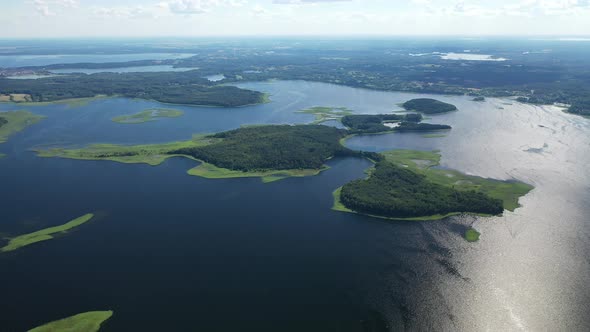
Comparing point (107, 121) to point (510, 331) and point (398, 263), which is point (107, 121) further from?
point (510, 331)

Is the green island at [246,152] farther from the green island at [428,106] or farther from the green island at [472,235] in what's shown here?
the green island at [428,106]

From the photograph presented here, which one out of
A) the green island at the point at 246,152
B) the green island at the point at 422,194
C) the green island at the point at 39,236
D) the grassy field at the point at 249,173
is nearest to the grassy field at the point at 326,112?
the green island at the point at 246,152

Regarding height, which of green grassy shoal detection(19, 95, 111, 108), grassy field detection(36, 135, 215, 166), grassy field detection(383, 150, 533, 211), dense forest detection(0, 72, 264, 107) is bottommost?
grassy field detection(383, 150, 533, 211)

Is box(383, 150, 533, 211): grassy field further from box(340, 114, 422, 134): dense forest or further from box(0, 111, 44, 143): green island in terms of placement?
box(0, 111, 44, 143): green island

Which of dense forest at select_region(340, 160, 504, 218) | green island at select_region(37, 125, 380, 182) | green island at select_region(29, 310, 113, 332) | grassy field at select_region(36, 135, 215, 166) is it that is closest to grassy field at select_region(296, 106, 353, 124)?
green island at select_region(37, 125, 380, 182)

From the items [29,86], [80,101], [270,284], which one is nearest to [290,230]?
[270,284]

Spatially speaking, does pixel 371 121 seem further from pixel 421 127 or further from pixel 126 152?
pixel 126 152

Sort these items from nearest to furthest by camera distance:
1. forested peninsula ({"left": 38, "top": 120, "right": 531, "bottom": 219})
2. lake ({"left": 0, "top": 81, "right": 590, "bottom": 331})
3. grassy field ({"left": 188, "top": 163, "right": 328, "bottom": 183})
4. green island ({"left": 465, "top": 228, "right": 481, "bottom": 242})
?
lake ({"left": 0, "top": 81, "right": 590, "bottom": 331}) → green island ({"left": 465, "top": 228, "right": 481, "bottom": 242}) → forested peninsula ({"left": 38, "top": 120, "right": 531, "bottom": 219}) → grassy field ({"left": 188, "top": 163, "right": 328, "bottom": 183})
